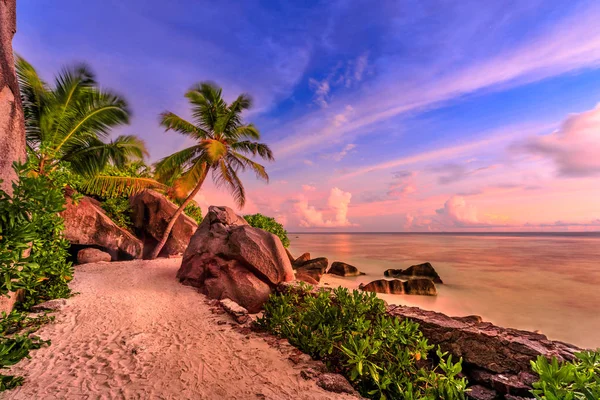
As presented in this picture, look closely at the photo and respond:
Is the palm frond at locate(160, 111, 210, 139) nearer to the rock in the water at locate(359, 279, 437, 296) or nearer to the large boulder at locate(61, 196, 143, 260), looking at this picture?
the large boulder at locate(61, 196, 143, 260)

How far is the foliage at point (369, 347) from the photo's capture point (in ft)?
10.9

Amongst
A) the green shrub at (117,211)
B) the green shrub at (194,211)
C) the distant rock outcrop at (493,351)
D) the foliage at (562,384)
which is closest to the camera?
the foliage at (562,384)

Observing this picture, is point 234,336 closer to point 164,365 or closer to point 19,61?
point 164,365

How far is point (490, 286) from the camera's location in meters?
15.1

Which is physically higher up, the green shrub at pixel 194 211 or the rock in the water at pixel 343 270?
the green shrub at pixel 194 211

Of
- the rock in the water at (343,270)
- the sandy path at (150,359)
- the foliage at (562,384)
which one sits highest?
the foliage at (562,384)

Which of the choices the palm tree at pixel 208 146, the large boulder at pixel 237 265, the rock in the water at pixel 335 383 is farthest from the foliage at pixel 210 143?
the rock in the water at pixel 335 383

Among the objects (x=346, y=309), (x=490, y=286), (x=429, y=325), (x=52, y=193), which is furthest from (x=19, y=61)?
(x=490, y=286)

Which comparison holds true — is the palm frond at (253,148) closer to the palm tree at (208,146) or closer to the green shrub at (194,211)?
the palm tree at (208,146)

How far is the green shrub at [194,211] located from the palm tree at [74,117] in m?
8.05

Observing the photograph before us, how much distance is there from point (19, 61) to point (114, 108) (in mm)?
3062

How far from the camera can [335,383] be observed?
144 inches

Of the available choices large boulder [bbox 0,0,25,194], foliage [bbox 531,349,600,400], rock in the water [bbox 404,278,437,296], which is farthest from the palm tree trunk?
foliage [bbox 531,349,600,400]

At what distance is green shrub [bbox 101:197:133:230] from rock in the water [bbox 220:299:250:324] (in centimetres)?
1172
